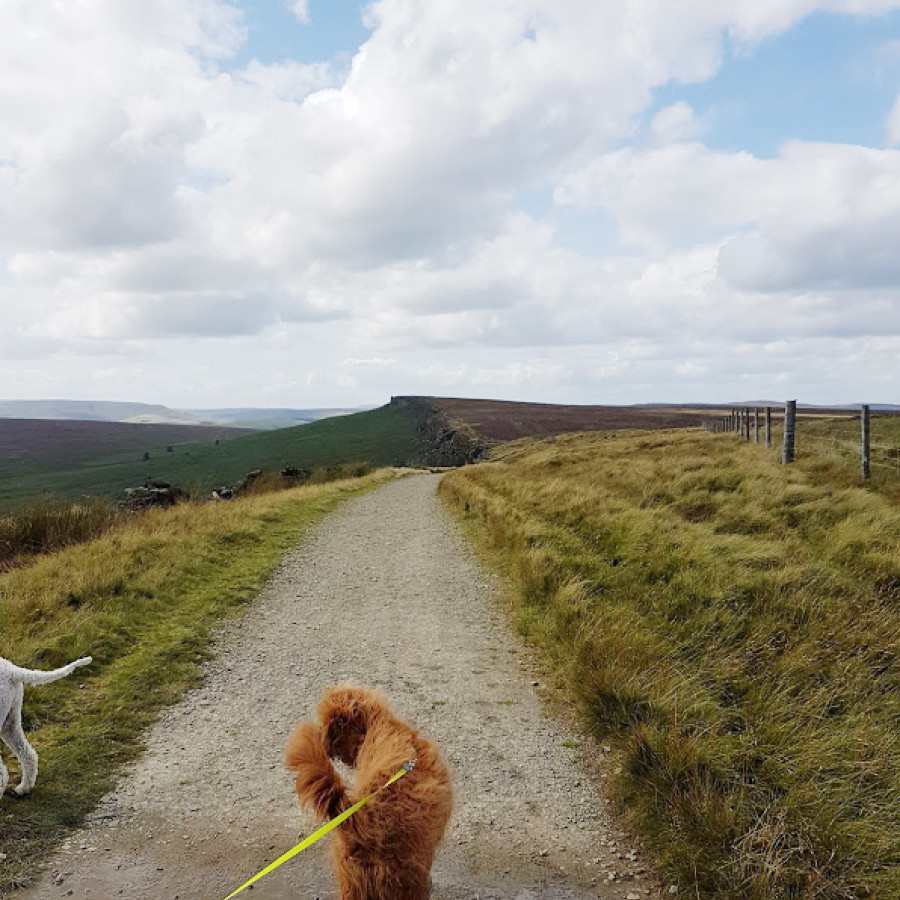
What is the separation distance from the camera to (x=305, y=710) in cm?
525

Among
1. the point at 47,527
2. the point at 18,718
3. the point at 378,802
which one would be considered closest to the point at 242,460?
the point at 47,527

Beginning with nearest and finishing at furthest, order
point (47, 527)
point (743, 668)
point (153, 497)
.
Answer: point (743, 668) < point (47, 527) < point (153, 497)

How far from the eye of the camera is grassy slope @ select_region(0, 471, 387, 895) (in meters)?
3.94

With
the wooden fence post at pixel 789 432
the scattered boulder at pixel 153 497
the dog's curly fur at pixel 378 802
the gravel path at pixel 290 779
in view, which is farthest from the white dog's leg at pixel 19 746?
the scattered boulder at pixel 153 497

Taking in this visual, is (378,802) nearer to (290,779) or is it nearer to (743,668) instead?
(290,779)

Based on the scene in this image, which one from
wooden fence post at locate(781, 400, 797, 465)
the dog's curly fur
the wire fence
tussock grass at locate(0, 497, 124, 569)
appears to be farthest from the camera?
wooden fence post at locate(781, 400, 797, 465)

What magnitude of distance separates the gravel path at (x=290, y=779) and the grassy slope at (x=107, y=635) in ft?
0.68

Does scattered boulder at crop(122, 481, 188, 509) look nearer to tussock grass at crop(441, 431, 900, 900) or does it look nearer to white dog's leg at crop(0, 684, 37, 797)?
tussock grass at crop(441, 431, 900, 900)

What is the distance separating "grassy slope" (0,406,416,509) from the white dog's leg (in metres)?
49.1

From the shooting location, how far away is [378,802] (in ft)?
7.24

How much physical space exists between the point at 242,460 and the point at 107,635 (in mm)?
61546

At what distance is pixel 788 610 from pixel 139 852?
5.83 m

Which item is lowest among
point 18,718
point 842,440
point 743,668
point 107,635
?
point 107,635

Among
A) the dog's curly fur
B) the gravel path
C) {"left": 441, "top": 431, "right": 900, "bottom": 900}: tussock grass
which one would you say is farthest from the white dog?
{"left": 441, "top": 431, "right": 900, "bottom": 900}: tussock grass
